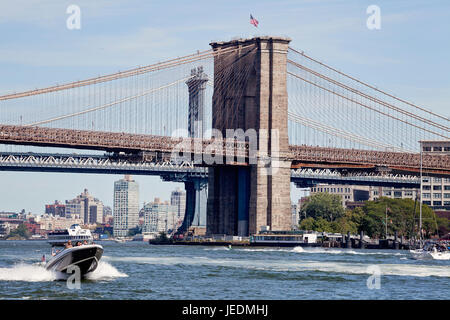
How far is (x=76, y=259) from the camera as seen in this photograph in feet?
180

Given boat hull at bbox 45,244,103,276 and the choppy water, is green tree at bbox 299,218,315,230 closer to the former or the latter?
the choppy water

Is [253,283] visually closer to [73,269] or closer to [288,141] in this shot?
[73,269]

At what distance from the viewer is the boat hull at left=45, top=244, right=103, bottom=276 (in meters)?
54.7

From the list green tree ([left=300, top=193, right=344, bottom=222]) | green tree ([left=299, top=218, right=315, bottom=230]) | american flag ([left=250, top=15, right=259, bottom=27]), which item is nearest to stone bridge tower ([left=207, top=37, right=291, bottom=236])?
american flag ([left=250, top=15, right=259, bottom=27])

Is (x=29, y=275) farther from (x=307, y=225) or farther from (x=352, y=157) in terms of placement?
(x=307, y=225)

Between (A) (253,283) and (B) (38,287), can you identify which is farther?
(A) (253,283)

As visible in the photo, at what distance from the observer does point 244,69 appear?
132 metres

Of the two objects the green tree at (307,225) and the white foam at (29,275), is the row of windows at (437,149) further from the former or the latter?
the white foam at (29,275)

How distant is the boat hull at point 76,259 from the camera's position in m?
→ 54.7

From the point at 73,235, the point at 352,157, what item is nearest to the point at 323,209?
the point at 352,157

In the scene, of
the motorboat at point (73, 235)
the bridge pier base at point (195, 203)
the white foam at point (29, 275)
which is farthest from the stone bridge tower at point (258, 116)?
the white foam at point (29, 275)

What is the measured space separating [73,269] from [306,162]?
260ft
